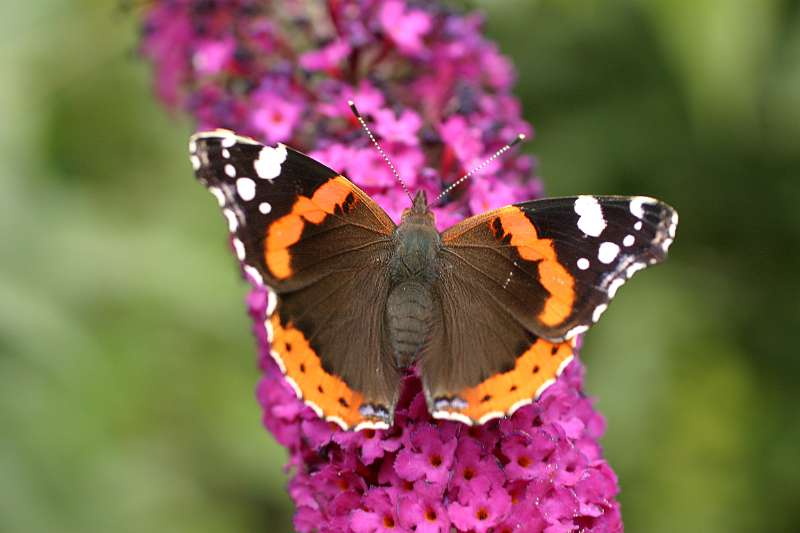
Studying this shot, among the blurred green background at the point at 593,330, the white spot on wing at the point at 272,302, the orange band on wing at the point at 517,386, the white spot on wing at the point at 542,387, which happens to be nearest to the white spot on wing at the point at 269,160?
the white spot on wing at the point at 272,302

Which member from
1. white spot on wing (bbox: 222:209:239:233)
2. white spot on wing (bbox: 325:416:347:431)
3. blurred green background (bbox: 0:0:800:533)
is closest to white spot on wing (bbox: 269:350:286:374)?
white spot on wing (bbox: 325:416:347:431)

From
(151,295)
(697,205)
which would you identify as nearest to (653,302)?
(697,205)

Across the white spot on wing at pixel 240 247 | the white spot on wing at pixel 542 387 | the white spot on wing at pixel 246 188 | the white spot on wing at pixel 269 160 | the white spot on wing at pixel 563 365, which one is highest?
the white spot on wing at pixel 269 160

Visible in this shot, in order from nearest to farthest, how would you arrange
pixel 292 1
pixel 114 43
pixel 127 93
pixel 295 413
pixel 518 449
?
pixel 518 449
pixel 295 413
pixel 292 1
pixel 114 43
pixel 127 93

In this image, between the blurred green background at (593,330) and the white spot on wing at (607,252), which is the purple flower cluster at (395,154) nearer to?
the white spot on wing at (607,252)

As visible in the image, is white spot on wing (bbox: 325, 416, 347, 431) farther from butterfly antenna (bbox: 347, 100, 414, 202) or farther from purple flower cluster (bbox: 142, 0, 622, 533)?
butterfly antenna (bbox: 347, 100, 414, 202)

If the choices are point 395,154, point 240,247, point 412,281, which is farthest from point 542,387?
point 395,154

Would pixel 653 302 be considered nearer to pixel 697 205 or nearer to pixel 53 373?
pixel 697 205
